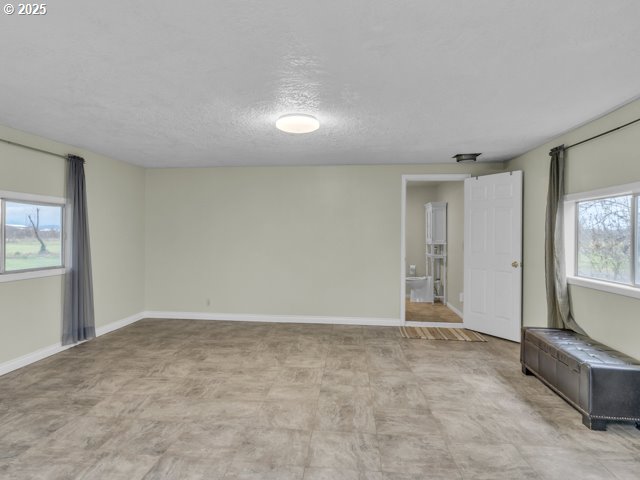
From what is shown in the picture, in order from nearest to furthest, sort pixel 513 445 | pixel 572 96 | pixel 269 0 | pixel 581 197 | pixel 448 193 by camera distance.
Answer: pixel 269 0
pixel 513 445
pixel 572 96
pixel 581 197
pixel 448 193

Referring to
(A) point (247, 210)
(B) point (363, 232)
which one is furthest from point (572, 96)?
(A) point (247, 210)

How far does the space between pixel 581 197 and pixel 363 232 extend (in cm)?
286

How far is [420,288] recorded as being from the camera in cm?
760

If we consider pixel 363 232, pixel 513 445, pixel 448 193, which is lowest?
pixel 513 445

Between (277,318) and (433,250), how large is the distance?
3870 mm

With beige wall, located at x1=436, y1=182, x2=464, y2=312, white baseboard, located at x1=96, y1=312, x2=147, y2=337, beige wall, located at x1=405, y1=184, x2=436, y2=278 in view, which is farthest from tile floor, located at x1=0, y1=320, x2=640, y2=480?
beige wall, located at x1=405, y1=184, x2=436, y2=278

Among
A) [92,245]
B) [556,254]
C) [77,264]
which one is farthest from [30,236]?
[556,254]

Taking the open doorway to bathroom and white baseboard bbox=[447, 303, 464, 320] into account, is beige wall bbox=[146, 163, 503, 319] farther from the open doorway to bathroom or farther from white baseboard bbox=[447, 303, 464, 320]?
white baseboard bbox=[447, 303, 464, 320]

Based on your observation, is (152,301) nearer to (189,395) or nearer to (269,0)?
(189,395)

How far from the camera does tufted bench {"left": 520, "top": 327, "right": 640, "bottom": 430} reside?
2.55 metres

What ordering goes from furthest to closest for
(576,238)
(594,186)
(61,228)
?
(61,228) < (576,238) < (594,186)

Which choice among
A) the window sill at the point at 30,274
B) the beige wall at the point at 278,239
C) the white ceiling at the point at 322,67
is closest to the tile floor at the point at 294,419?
the window sill at the point at 30,274

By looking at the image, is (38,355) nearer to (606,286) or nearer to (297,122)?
(297,122)

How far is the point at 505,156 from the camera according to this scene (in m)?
4.98
